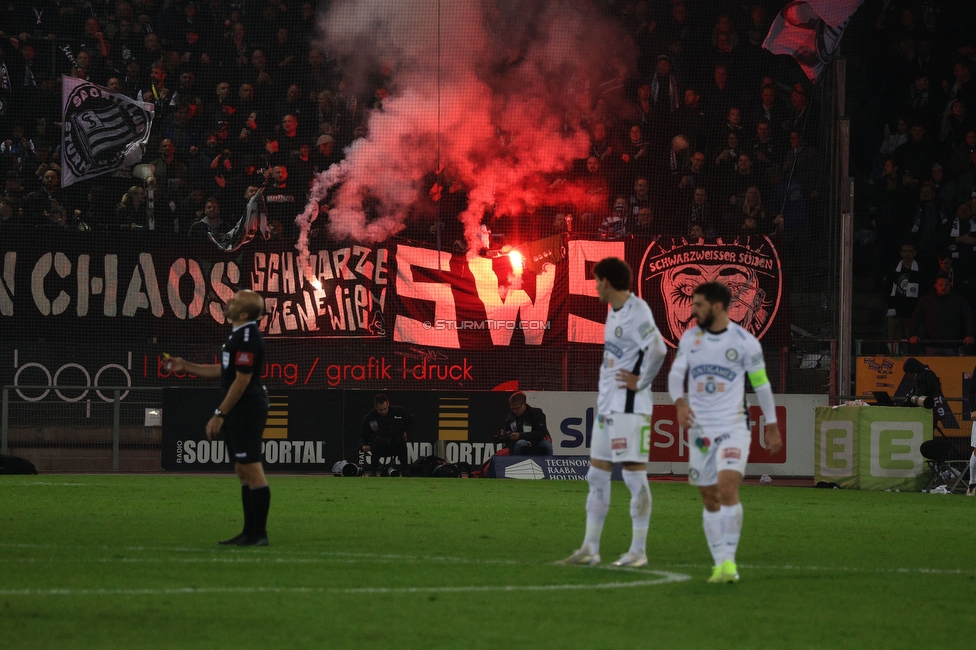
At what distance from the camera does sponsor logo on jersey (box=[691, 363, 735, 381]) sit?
8336 millimetres

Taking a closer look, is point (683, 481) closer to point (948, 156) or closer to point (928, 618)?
point (948, 156)

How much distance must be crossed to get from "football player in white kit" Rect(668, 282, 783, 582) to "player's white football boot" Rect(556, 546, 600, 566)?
0.98m

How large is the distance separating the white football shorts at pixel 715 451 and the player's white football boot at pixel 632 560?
0.91 m

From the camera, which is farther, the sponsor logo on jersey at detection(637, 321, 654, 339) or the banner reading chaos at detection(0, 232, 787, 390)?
the banner reading chaos at detection(0, 232, 787, 390)

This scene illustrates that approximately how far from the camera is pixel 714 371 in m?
8.37

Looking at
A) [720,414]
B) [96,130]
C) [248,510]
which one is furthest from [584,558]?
[96,130]

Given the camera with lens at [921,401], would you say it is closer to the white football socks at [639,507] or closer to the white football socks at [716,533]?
the white football socks at [639,507]

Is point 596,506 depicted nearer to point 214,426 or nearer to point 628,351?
point 628,351

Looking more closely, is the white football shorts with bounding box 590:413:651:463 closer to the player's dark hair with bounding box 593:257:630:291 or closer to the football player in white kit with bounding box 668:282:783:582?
the football player in white kit with bounding box 668:282:783:582

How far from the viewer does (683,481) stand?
20.9m

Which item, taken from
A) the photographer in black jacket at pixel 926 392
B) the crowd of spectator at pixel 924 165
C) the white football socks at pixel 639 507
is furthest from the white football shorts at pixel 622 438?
the crowd of spectator at pixel 924 165

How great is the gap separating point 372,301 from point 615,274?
43.8ft

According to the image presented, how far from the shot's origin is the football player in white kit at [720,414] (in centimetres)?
827

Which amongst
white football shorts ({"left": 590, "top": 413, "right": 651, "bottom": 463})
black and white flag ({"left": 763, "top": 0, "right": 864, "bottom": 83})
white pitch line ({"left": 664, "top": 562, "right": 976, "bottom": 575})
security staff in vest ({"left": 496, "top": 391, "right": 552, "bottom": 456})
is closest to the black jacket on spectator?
security staff in vest ({"left": 496, "top": 391, "right": 552, "bottom": 456})
